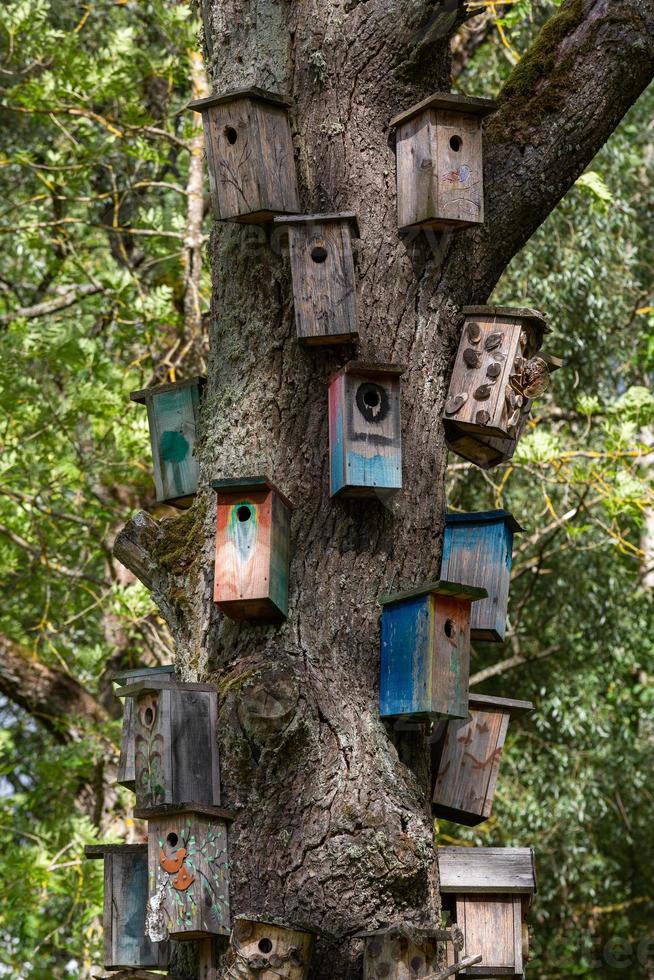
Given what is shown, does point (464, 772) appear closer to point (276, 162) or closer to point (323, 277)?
point (323, 277)

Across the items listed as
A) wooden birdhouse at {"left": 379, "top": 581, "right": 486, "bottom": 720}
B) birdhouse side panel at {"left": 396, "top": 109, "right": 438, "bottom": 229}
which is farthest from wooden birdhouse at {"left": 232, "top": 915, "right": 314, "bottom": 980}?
birdhouse side panel at {"left": 396, "top": 109, "right": 438, "bottom": 229}

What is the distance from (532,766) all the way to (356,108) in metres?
7.06

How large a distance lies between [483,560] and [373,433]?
1.65ft

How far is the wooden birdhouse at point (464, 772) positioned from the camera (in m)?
2.76

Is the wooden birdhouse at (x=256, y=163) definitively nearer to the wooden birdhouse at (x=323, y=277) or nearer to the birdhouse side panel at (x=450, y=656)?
the wooden birdhouse at (x=323, y=277)

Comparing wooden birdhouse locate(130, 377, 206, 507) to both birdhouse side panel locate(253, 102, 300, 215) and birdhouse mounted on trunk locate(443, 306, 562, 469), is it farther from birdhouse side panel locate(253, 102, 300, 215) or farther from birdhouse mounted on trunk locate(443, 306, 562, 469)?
birdhouse mounted on trunk locate(443, 306, 562, 469)

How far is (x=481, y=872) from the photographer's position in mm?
2715

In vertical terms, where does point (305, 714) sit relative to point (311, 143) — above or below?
below

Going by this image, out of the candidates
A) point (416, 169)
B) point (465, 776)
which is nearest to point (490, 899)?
point (465, 776)

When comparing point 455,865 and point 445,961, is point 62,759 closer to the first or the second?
point 455,865

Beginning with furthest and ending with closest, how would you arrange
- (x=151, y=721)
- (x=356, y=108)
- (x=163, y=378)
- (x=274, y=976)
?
1. (x=163, y=378)
2. (x=356, y=108)
3. (x=151, y=721)
4. (x=274, y=976)

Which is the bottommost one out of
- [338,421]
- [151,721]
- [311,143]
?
[151,721]

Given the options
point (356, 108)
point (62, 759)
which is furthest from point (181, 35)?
point (356, 108)

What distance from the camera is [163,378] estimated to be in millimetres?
6535
